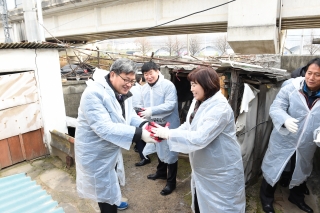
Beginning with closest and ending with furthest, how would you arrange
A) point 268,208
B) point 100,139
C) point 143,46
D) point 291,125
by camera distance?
point 100,139
point 291,125
point 268,208
point 143,46

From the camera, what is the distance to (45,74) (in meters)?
4.89

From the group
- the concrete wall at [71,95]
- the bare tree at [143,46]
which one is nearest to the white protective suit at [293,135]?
the concrete wall at [71,95]

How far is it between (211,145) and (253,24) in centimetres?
580

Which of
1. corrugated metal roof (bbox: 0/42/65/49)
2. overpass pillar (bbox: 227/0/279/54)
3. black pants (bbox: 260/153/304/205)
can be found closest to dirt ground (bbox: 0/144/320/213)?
black pants (bbox: 260/153/304/205)

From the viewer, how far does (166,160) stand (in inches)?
149

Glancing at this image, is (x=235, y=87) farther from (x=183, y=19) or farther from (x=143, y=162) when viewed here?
(x=183, y=19)

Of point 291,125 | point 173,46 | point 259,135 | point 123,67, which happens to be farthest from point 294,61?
point 173,46

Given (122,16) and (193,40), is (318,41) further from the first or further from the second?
(193,40)

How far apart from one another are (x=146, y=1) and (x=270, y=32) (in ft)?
15.3

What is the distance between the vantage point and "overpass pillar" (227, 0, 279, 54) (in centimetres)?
658

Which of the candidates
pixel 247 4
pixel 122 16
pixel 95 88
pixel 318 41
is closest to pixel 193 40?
pixel 122 16

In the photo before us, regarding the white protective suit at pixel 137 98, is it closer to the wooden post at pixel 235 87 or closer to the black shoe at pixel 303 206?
the wooden post at pixel 235 87

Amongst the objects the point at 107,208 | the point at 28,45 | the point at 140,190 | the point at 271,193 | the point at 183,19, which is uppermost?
the point at 183,19

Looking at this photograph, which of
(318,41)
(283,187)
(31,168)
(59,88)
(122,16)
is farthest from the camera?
(122,16)
